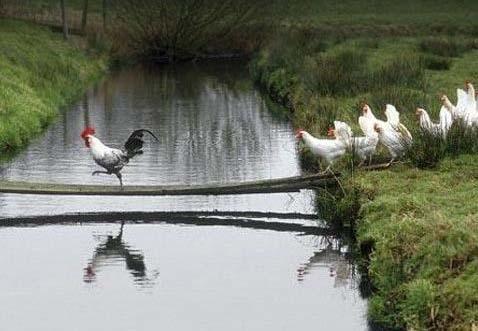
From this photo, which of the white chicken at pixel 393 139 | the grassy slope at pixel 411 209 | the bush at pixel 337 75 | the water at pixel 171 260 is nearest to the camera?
the grassy slope at pixel 411 209

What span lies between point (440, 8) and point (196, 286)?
6175 centimetres

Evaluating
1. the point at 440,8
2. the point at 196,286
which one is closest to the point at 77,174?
the point at 196,286

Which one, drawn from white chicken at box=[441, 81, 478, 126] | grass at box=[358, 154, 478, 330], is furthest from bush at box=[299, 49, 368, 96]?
grass at box=[358, 154, 478, 330]

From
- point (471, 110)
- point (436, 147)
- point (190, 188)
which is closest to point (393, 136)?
point (436, 147)

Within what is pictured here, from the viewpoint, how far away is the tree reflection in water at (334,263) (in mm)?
16641

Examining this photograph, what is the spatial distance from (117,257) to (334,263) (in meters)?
3.37

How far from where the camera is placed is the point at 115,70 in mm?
57406

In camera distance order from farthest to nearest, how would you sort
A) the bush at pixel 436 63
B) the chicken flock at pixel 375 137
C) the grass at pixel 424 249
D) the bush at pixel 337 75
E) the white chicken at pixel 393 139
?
the bush at pixel 436 63
the bush at pixel 337 75
the chicken flock at pixel 375 137
the white chicken at pixel 393 139
the grass at pixel 424 249

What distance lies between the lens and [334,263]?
17500 millimetres

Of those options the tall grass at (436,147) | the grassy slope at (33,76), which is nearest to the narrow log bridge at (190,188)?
the tall grass at (436,147)

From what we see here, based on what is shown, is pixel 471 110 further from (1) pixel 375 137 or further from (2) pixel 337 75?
Result: (2) pixel 337 75

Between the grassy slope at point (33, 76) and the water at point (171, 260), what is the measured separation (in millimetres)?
1081

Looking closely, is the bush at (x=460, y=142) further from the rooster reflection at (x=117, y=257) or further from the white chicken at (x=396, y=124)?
the rooster reflection at (x=117, y=257)

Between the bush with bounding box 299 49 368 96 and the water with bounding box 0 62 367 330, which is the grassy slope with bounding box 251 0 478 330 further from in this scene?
the water with bounding box 0 62 367 330
